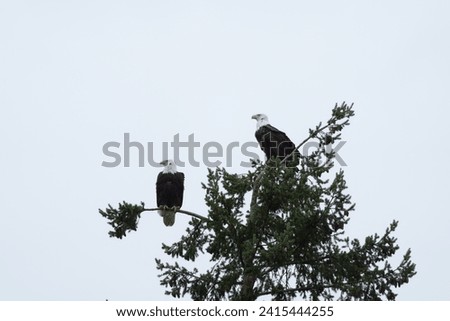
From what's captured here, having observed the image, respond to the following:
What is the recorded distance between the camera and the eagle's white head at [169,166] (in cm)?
2263

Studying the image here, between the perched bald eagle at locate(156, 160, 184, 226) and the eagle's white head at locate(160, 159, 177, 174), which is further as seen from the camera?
the eagle's white head at locate(160, 159, 177, 174)

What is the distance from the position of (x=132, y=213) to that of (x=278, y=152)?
4171 millimetres

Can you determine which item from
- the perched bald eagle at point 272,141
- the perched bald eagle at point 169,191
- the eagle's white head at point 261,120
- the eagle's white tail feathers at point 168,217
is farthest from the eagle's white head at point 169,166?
the eagle's white head at point 261,120

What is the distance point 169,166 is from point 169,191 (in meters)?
0.80

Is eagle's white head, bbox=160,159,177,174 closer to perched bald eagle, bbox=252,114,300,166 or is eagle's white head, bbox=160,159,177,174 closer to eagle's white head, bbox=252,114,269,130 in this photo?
Answer: perched bald eagle, bbox=252,114,300,166

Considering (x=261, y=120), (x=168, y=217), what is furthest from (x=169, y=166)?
(x=261, y=120)

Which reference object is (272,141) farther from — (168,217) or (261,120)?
(168,217)

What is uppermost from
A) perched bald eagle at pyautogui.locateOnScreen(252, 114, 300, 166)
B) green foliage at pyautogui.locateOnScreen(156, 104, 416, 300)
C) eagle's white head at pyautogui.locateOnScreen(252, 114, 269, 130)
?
eagle's white head at pyautogui.locateOnScreen(252, 114, 269, 130)

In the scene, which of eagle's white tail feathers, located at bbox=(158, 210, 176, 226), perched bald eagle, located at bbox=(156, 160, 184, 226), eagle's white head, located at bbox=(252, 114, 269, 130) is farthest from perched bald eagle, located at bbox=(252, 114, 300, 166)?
eagle's white tail feathers, located at bbox=(158, 210, 176, 226)

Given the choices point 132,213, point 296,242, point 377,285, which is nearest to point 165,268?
point 132,213

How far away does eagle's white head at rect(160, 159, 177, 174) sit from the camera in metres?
22.6

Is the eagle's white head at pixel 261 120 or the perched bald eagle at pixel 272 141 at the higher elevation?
the eagle's white head at pixel 261 120

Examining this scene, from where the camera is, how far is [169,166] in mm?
22688

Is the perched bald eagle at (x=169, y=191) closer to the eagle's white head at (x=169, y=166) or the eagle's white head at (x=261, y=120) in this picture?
the eagle's white head at (x=169, y=166)
